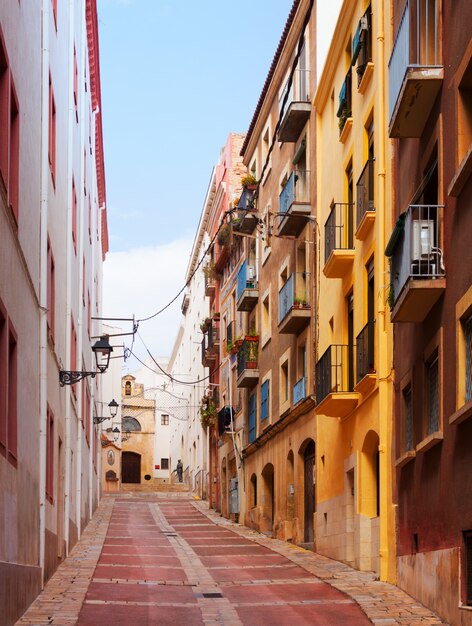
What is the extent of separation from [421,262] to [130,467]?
7796 cm

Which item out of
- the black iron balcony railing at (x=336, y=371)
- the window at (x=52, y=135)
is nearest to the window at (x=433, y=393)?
the black iron balcony railing at (x=336, y=371)

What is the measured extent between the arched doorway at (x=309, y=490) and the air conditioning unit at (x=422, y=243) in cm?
1420

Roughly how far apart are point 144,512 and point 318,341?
20501mm

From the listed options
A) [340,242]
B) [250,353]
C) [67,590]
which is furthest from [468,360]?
[250,353]

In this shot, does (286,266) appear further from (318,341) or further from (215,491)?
(215,491)

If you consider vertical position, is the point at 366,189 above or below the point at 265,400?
above

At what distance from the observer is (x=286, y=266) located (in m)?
32.5

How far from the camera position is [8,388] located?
14.2 m

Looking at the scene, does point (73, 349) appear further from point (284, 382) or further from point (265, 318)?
point (265, 318)

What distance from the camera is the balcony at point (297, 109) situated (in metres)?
29.7

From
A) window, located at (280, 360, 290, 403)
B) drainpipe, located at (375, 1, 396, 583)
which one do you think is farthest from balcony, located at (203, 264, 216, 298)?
drainpipe, located at (375, 1, 396, 583)

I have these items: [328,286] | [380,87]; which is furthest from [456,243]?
[328,286]

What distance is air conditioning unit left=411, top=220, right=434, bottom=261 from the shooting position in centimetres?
1488

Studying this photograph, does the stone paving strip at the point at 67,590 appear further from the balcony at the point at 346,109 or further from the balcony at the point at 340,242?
the balcony at the point at 346,109
